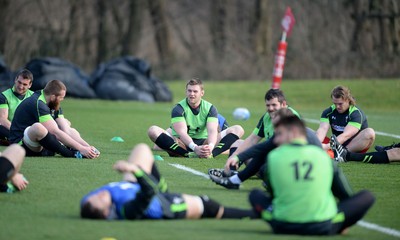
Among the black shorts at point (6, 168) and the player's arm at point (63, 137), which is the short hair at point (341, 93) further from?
the black shorts at point (6, 168)

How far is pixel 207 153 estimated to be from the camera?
15.3 metres

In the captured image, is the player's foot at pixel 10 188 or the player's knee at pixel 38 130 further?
the player's knee at pixel 38 130

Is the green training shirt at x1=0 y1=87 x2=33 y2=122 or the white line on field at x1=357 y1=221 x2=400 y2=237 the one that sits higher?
the green training shirt at x1=0 y1=87 x2=33 y2=122

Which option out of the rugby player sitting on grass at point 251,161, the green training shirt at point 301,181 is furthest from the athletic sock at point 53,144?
the green training shirt at point 301,181

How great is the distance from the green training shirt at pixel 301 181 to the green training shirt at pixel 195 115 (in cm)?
721

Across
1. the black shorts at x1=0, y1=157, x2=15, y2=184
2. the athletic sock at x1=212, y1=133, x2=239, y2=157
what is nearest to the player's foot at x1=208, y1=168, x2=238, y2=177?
the black shorts at x1=0, y1=157, x2=15, y2=184

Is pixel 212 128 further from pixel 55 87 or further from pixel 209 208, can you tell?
pixel 209 208

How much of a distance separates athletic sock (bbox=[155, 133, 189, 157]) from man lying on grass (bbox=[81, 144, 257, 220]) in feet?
20.3

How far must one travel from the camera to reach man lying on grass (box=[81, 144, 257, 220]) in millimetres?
9070

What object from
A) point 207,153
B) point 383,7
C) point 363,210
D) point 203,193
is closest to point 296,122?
point 363,210

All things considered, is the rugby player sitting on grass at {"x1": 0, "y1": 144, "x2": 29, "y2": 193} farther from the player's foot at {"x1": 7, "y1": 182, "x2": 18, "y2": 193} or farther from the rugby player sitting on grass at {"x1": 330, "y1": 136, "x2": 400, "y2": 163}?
the rugby player sitting on grass at {"x1": 330, "y1": 136, "x2": 400, "y2": 163}

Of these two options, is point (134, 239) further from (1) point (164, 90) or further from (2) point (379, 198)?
(1) point (164, 90)

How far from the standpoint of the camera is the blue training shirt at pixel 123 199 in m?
9.08

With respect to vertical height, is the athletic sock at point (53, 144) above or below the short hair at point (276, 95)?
below
